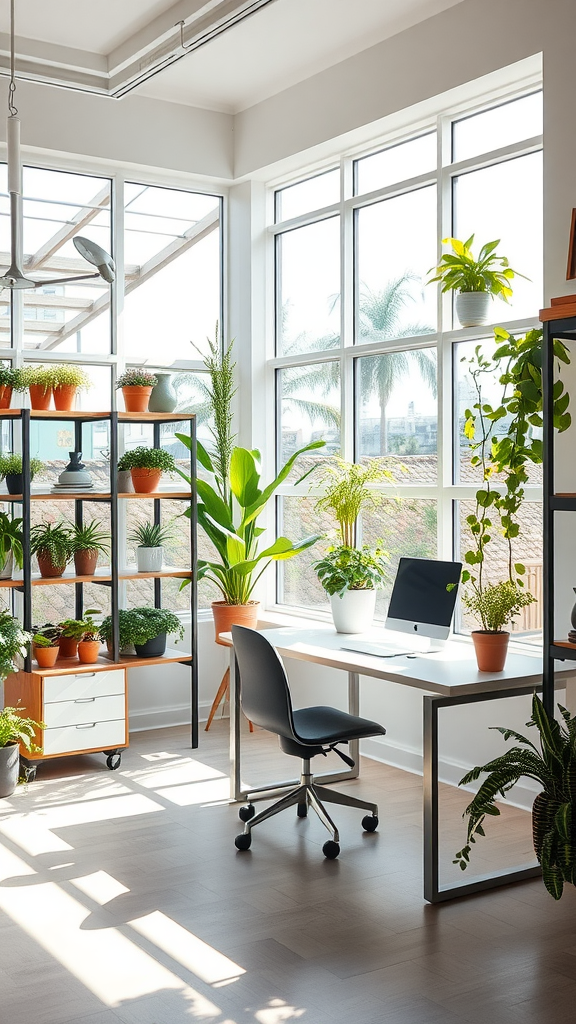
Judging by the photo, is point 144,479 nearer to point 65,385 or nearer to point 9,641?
point 65,385

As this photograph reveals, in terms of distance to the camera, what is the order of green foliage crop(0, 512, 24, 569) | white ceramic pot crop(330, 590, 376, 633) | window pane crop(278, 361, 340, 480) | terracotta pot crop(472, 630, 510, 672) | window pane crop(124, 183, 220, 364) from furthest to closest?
window pane crop(124, 183, 220, 364), window pane crop(278, 361, 340, 480), green foliage crop(0, 512, 24, 569), white ceramic pot crop(330, 590, 376, 633), terracotta pot crop(472, 630, 510, 672)

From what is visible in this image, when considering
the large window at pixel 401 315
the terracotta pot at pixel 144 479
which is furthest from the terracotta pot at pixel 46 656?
the large window at pixel 401 315

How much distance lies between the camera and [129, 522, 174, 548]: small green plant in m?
5.60

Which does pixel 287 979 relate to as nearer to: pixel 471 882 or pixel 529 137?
pixel 471 882

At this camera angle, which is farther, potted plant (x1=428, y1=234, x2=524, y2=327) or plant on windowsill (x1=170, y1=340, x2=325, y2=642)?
plant on windowsill (x1=170, y1=340, x2=325, y2=642)

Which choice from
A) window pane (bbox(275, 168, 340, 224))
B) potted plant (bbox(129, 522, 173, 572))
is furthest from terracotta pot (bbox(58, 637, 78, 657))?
window pane (bbox(275, 168, 340, 224))

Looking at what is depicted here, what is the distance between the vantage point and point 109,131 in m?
5.72

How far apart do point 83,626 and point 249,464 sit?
1272mm

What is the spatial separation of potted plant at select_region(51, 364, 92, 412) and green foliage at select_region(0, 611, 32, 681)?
43.5 inches

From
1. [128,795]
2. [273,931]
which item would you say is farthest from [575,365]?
[128,795]

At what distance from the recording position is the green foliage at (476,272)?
4.54 meters

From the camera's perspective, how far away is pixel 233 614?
575 cm

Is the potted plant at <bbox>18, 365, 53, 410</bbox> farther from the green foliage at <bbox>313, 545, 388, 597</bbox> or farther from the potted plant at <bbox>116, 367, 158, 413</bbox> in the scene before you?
the green foliage at <bbox>313, 545, 388, 597</bbox>

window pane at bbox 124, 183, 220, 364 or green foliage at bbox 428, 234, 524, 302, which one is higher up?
window pane at bbox 124, 183, 220, 364
